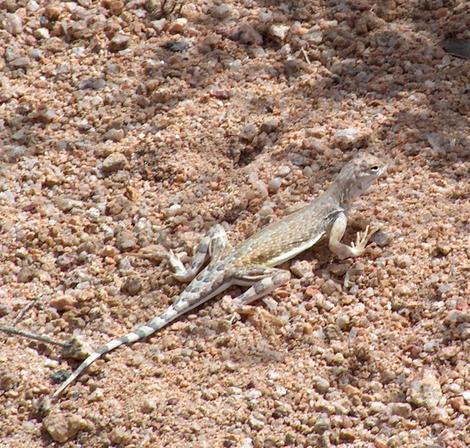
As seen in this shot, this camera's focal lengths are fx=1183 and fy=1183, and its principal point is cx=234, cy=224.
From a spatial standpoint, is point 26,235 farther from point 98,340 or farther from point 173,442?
point 173,442

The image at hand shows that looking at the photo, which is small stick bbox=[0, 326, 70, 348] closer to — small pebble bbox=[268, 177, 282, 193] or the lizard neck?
small pebble bbox=[268, 177, 282, 193]

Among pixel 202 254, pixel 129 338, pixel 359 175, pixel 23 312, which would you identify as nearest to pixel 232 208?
pixel 202 254

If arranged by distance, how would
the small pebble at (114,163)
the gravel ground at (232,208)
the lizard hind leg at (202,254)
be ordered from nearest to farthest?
the gravel ground at (232,208) < the lizard hind leg at (202,254) < the small pebble at (114,163)

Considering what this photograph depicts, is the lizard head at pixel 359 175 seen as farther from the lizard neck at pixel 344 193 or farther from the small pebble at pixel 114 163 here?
the small pebble at pixel 114 163

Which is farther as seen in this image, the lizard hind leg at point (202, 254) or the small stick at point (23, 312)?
the lizard hind leg at point (202, 254)

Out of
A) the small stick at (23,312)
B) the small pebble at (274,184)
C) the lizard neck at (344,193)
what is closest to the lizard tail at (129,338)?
the small stick at (23,312)

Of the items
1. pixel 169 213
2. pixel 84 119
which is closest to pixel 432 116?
pixel 169 213

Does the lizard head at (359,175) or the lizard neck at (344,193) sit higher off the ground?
the lizard head at (359,175)
